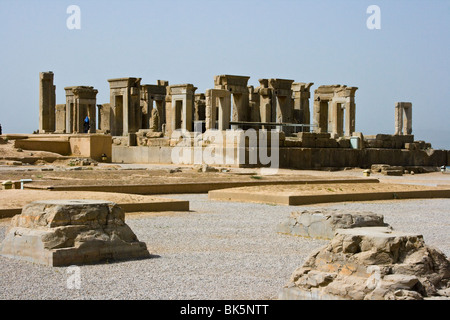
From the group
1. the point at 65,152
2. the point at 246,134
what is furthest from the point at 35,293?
the point at 65,152

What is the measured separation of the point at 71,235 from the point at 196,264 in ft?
4.37

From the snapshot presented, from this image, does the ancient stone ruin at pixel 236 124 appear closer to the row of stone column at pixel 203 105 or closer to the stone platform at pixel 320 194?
the row of stone column at pixel 203 105

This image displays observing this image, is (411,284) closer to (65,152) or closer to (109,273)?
(109,273)

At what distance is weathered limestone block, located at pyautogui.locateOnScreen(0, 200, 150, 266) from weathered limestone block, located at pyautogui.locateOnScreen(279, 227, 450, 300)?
8.27ft

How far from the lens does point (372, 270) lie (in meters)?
4.84

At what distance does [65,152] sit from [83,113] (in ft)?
39.4

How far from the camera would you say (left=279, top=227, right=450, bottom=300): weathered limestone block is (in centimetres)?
463

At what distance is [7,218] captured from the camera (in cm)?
→ 1020

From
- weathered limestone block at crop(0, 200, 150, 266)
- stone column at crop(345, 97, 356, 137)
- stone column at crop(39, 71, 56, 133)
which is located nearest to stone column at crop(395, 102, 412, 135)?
stone column at crop(345, 97, 356, 137)

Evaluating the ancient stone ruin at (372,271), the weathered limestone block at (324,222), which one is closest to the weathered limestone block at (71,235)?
the ancient stone ruin at (372,271)

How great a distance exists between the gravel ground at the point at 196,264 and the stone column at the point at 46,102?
100 feet

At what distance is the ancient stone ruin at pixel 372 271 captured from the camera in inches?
182
